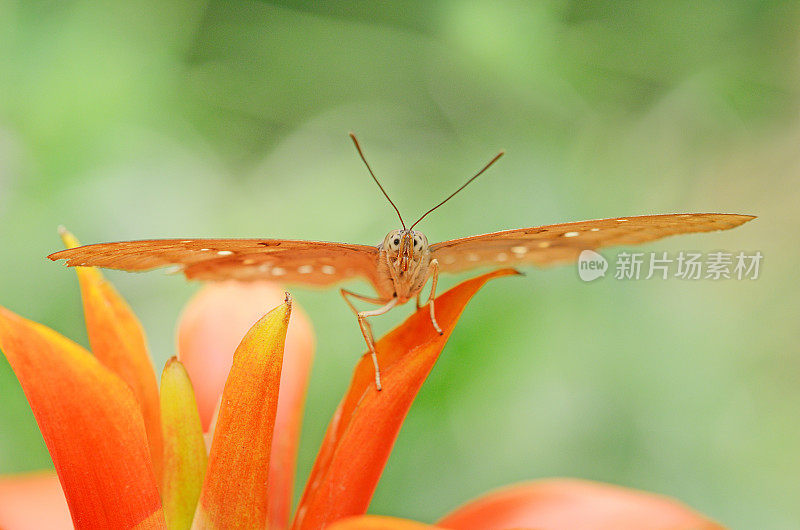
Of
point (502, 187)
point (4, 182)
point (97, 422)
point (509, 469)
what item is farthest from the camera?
point (502, 187)

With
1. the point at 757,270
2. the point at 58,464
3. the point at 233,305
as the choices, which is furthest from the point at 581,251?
the point at 757,270

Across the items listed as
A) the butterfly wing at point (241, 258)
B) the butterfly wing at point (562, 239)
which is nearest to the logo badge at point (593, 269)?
the butterfly wing at point (562, 239)

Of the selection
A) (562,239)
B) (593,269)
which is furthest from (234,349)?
(593,269)

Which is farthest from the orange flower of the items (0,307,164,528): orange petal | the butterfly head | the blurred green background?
the blurred green background

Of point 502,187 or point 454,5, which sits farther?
point 454,5

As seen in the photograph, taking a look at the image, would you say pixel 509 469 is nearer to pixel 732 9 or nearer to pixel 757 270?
pixel 757 270

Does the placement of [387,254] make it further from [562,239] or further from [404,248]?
[562,239]
